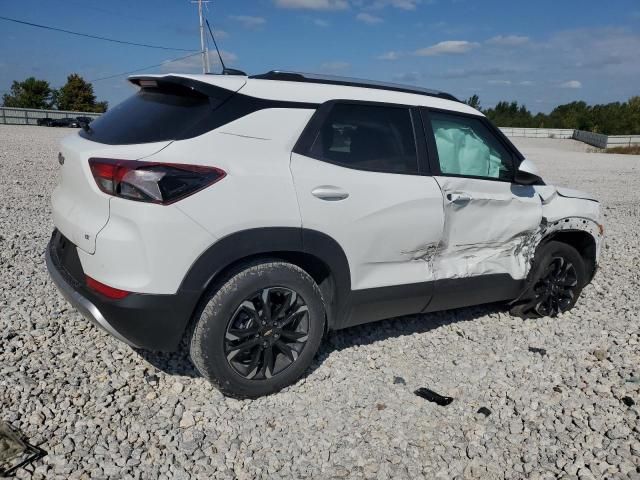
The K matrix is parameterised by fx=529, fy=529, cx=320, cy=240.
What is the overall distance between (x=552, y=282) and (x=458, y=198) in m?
1.53

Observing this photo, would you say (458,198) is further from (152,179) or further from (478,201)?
(152,179)

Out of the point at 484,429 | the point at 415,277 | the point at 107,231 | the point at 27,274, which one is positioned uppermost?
the point at 107,231

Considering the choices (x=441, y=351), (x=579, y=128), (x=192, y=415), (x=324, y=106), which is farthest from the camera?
(x=579, y=128)

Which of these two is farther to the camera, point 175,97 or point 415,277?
point 415,277

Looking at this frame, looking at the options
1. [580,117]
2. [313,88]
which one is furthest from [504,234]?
[580,117]

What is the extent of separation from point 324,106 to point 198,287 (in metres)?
1.34

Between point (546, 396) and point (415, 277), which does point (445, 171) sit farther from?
point (546, 396)

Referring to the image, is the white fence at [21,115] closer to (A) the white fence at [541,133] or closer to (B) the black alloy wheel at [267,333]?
(A) the white fence at [541,133]

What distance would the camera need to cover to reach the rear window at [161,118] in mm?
2861

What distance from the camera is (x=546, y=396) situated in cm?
344

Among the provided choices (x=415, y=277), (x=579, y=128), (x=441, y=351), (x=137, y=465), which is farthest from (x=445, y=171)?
(x=579, y=128)

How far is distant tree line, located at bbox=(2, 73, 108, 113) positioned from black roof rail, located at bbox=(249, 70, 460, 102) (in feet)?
197

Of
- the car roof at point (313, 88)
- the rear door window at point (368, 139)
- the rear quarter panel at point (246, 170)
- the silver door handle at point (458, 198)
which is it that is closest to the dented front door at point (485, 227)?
the silver door handle at point (458, 198)

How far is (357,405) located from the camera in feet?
10.7
